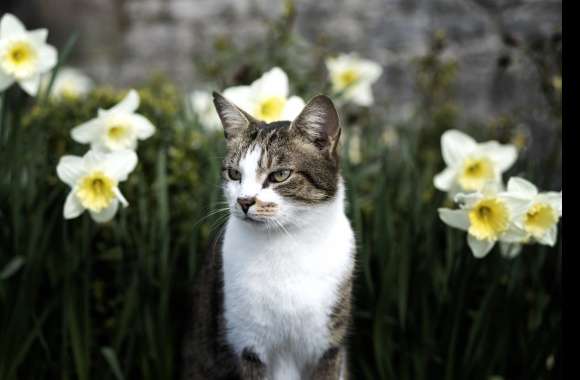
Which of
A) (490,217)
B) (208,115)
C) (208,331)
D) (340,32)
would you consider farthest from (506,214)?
(340,32)

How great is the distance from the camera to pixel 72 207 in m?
2.27

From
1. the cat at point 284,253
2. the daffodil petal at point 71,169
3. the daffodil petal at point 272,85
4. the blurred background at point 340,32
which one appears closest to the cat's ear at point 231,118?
the cat at point 284,253

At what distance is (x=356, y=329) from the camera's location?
293cm

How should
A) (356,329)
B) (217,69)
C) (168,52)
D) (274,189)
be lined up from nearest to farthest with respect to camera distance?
(274,189)
(356,329)
(217,69)
(168,52)

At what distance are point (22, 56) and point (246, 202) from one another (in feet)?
4.07

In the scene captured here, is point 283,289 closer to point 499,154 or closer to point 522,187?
point 522,187

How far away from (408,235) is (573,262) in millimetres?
780

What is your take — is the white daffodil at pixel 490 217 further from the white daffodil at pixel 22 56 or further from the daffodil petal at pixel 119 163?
the white daffodil at pixel 22 56

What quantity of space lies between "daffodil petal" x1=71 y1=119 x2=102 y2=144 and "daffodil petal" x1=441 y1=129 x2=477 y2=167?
1.43 m

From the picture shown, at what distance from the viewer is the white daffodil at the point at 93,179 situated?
224cm

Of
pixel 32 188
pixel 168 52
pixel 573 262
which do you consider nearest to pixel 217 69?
pixel 32 188

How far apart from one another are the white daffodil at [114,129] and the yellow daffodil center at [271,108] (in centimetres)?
47

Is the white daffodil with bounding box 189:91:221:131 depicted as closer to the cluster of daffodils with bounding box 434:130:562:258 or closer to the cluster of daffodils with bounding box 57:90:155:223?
the cluster of daffodils with bounding box 57:90:155:223

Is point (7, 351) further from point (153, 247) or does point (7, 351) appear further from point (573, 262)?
point (573, 262)
